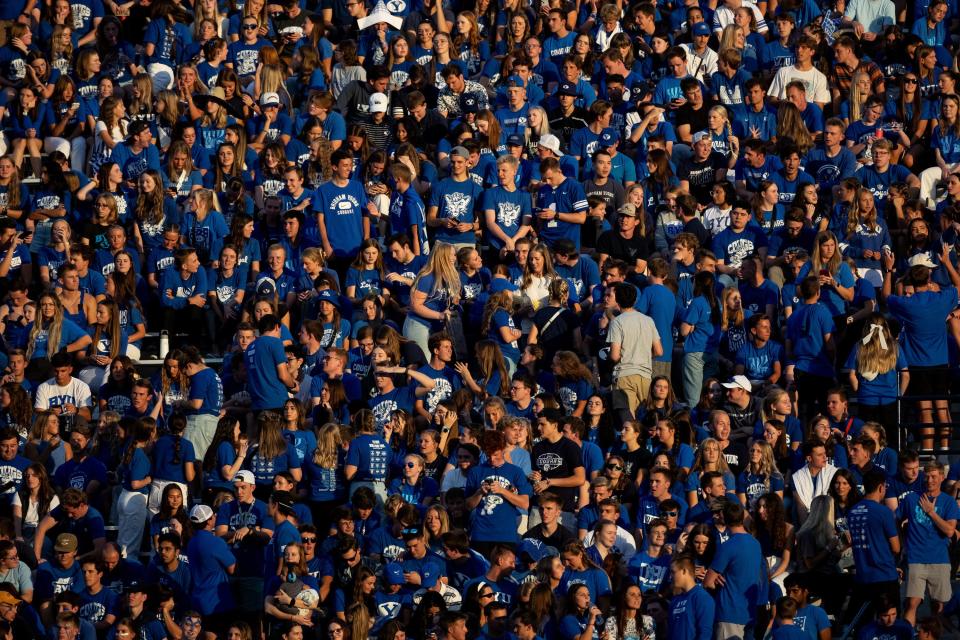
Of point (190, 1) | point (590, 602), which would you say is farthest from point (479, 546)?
point (190, 1)

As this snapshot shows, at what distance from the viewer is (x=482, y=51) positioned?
22438 mm

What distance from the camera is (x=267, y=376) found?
1745cm

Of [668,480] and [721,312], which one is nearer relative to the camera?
[668,480]

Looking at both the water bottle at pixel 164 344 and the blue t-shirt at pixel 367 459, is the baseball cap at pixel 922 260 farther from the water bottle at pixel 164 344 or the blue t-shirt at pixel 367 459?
the water bottle at pixel 164 344

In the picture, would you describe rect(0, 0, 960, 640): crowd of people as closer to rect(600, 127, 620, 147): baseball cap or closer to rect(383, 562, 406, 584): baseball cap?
rect(383, 562, 406, 584): baseball cap

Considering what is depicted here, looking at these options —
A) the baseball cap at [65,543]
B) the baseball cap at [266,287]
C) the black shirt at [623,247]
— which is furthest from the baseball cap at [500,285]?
the baseball cap at [65,543]

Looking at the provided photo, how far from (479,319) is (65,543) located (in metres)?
4.17

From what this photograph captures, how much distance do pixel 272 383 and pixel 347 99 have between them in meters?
4.82

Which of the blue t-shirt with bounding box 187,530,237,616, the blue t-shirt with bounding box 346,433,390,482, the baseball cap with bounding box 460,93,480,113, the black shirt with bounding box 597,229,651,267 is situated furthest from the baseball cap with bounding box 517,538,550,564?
the baseball cap with bounding box 460,93,480,113

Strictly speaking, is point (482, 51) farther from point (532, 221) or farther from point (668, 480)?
point (668, 480)

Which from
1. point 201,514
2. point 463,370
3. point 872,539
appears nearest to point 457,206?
point 463,370

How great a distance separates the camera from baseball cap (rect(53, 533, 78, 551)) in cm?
1650

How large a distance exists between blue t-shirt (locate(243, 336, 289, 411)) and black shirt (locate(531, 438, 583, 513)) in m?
2.51

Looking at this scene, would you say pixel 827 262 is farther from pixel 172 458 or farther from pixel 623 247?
pixel 172 458
